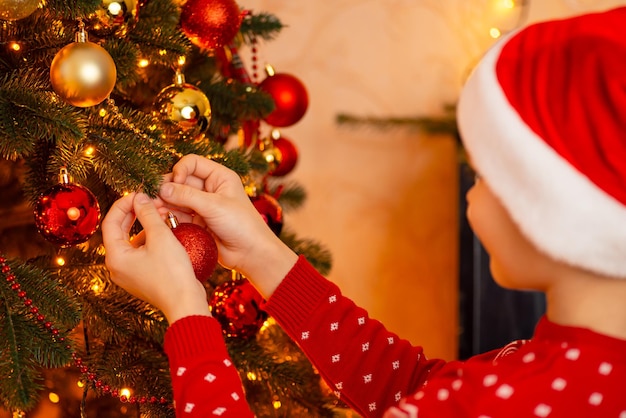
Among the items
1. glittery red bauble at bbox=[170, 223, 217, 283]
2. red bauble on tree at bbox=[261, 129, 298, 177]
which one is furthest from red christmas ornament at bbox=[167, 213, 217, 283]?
red bauble on tree at bbox=[261, 129, 298, 177]

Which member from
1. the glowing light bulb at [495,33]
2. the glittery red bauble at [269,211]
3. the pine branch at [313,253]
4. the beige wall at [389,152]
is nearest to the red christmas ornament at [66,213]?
the glittery red bauble at [269,211]

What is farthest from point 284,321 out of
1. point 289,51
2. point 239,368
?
point 289,51

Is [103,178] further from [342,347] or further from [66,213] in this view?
[342,347]

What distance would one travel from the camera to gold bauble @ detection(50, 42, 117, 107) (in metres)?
0.65

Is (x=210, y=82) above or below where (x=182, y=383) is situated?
above

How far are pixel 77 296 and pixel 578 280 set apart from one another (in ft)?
1.58

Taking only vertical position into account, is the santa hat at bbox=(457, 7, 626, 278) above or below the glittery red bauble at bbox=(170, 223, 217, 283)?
above

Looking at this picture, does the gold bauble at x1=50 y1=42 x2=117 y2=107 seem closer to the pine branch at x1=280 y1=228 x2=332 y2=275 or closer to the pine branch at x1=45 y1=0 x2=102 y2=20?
the pine branch at x1=45 y1=0 x2=102 y2=20

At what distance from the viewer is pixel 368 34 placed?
168 centimetres

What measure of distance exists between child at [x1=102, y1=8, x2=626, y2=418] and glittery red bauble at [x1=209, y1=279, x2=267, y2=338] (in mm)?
154

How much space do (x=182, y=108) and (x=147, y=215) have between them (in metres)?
0.16

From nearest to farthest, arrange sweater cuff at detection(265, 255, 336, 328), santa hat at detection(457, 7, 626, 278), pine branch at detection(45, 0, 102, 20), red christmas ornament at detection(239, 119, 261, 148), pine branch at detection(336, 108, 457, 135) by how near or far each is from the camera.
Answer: santa hat at detection(457, 7, 626, 278)
pine branch at detection(45, 0, 102, 20)
sweater cuff at detection(265, 255, 336, 328)
red christmas ornament at detection(239, 119, 261, 148)
pine branch at detection(336, 108, 457, 135)

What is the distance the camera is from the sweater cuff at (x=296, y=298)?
0.78 m

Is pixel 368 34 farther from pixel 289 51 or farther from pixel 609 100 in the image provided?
pixel 609 100
